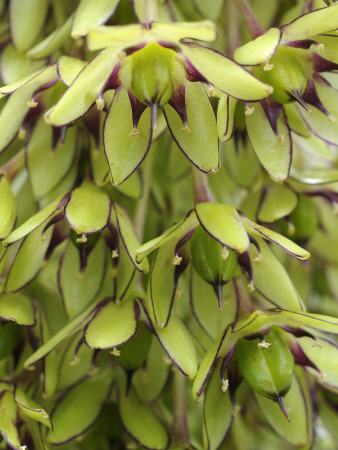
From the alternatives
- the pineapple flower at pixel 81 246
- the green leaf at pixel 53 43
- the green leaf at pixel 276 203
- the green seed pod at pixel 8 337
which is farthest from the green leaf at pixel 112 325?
the green leaf at pixel 53 43

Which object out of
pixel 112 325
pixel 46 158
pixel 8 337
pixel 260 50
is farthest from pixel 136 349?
pixel 260 50

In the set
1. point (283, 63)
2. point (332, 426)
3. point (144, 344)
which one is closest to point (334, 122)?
point (283, 63)

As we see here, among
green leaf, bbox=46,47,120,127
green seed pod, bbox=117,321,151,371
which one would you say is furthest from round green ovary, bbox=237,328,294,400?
green leaf, bbox=46,47,120,127

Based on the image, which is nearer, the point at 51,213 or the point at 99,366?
the point at 51,213

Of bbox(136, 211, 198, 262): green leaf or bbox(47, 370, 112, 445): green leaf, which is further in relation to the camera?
bbox(47, 370, 112, 445): green leaf

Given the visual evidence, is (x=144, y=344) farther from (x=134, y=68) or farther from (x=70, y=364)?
(x=134, y=68)

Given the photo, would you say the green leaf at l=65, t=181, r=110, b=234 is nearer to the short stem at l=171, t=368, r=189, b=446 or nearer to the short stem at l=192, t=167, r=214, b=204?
the short stem at l=192, t=167, r=214, b=204

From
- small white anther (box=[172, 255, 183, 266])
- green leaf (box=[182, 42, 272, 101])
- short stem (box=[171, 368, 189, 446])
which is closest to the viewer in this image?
green leaf (box=[182, 42, 272, 101])

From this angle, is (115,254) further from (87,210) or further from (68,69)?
(68,69)
